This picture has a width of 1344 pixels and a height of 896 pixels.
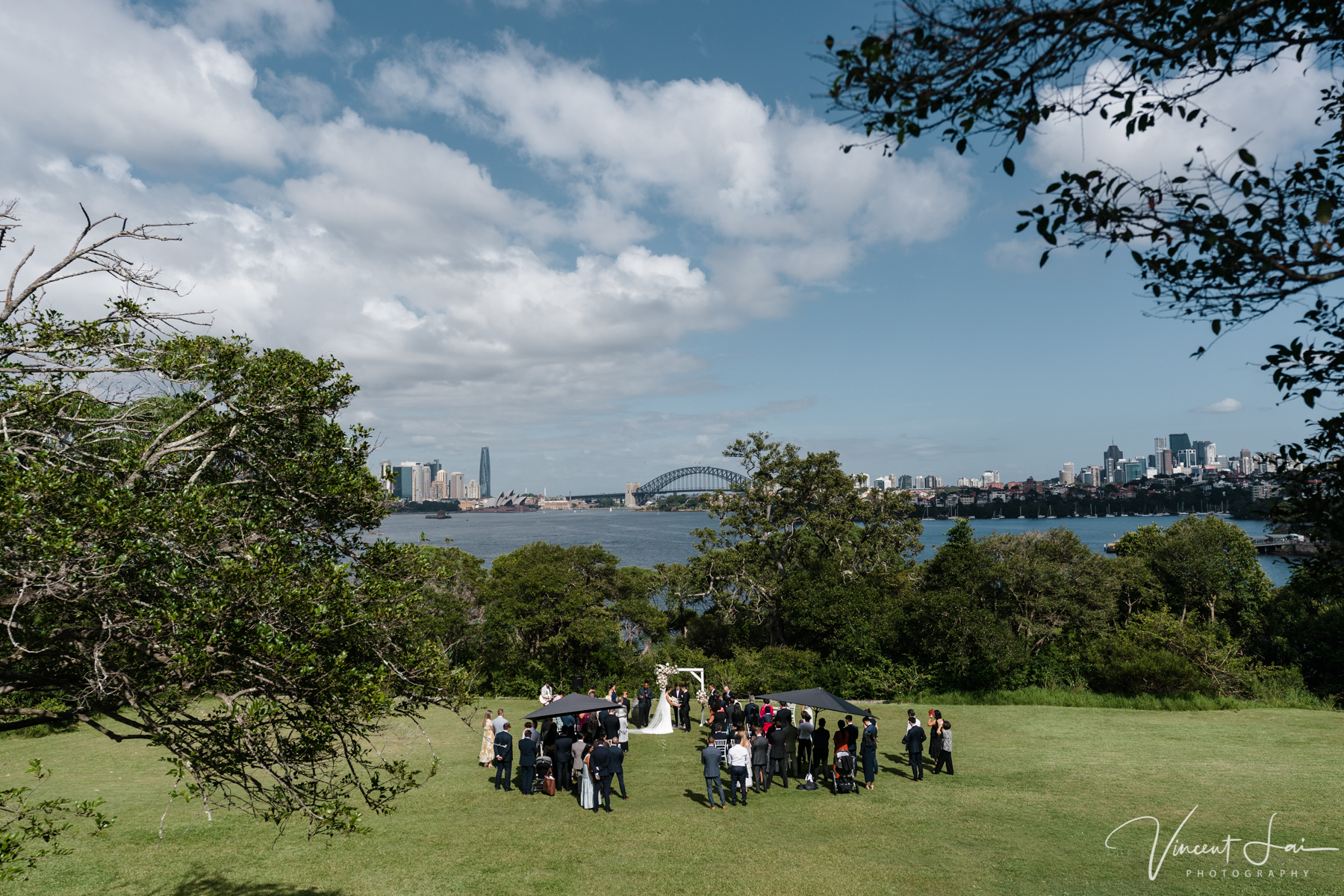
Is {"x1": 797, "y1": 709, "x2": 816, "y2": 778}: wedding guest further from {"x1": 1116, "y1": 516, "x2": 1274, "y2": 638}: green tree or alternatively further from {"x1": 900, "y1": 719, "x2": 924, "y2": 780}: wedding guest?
{"x1": 1116, "y1": 516, "x2": 1274, "y2": 638}: green tree

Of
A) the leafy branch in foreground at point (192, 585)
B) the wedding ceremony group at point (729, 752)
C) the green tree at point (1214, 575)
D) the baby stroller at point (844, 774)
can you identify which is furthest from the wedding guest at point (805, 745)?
the green tree at point (1214, 575)

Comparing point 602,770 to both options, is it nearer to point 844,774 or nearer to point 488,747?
point 488,747

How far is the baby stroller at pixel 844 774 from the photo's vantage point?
13227 mm

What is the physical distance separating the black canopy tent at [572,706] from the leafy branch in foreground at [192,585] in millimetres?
7815

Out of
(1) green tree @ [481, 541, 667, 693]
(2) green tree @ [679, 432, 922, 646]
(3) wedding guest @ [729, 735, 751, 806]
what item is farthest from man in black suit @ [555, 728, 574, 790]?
(2) green tree @ [679, 432, 922, 646]

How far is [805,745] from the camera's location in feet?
48.2

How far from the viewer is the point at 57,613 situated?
575 cm

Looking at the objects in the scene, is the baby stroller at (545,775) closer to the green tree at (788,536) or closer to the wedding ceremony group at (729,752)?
the wedding ceremony group at (729,752)

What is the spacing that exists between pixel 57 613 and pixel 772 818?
10.4 meters

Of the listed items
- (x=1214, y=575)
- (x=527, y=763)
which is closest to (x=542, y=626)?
(x=527, y=763)

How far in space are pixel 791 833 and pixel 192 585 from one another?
9.44 meters

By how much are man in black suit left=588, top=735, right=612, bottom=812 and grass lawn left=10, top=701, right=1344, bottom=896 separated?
1.04 feet

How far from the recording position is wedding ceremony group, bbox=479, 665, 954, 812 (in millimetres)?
12570

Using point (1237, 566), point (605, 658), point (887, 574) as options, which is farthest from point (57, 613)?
point (1237, 566)
